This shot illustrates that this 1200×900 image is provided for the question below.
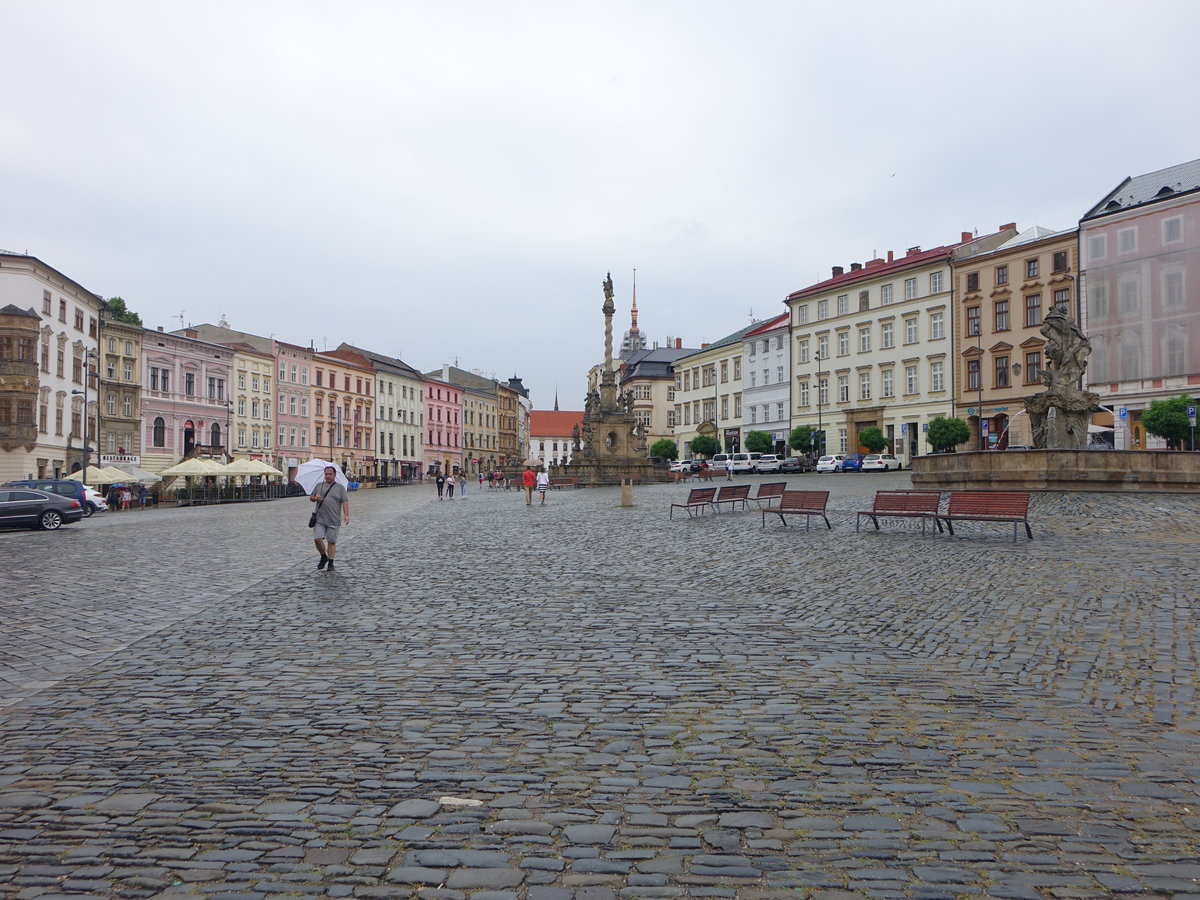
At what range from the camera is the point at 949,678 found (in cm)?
661

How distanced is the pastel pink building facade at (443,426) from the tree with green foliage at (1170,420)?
78818 millimetres

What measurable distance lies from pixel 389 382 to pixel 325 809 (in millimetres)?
99915

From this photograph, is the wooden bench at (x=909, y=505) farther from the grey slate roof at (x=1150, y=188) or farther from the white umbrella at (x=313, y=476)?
the grey slate roof at (x=1150, y=188)

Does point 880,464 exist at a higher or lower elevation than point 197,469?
higher

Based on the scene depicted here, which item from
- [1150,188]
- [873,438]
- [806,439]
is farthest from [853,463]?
[1150,188]

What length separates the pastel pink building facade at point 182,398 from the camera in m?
64.2

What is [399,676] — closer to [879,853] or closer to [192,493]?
[879,853]

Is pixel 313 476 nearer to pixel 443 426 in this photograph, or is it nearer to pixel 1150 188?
pixel 1150 188

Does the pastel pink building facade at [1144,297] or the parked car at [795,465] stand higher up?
the pastel pink building facade at [1144,297]

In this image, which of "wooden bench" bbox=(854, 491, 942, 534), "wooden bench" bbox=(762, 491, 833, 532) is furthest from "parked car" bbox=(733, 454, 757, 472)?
"wooden bench" bbox=(854, 491, 942, 534)

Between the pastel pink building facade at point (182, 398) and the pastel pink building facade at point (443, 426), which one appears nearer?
the pastel pink building facade at point (182, 398)

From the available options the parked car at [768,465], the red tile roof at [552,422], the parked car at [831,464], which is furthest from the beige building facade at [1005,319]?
the red tile roof at [552,422]

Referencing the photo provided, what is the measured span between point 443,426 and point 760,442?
169ft

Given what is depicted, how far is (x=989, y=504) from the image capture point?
16.4 m
